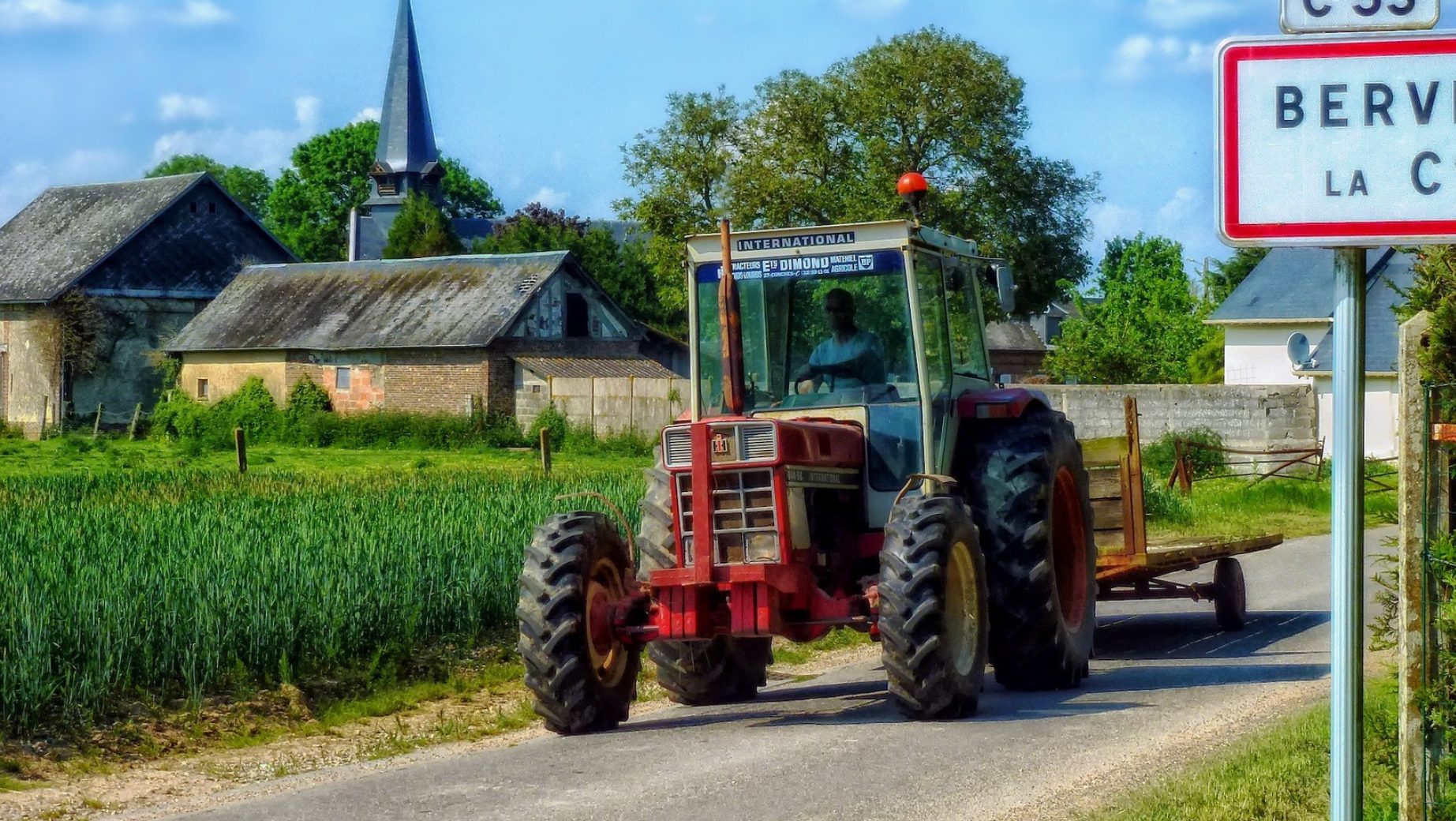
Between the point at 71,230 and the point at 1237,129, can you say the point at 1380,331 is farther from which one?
the point at 1237,129

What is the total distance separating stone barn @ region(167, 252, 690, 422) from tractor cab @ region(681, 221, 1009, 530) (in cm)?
3581

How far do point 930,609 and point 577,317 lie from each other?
143ft

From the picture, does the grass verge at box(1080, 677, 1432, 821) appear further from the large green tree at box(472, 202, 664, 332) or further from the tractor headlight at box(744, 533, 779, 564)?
the large green tree at box(472, 202, 664, 332)

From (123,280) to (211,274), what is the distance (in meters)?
3.64

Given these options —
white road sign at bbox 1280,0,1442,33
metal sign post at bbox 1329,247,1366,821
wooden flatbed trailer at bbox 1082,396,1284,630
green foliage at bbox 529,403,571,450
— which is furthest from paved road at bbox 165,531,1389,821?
green foliage at bbox 529,403,571,450

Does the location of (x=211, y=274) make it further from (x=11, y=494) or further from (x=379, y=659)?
(x=379, y=659)

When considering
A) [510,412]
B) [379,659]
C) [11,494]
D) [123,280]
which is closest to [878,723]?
[379,659]

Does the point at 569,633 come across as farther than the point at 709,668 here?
No

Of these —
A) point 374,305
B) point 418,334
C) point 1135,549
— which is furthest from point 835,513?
point 374,305

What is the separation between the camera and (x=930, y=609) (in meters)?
8.80

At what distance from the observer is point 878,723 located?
9.24 m

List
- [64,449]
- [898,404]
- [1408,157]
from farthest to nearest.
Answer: [64,449], [898,404], [1408,157]

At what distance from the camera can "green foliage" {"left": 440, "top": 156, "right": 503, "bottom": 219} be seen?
98375 mm

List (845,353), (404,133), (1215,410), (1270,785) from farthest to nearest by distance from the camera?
(404,133), (1215,410), (845,353), (1270,785)
